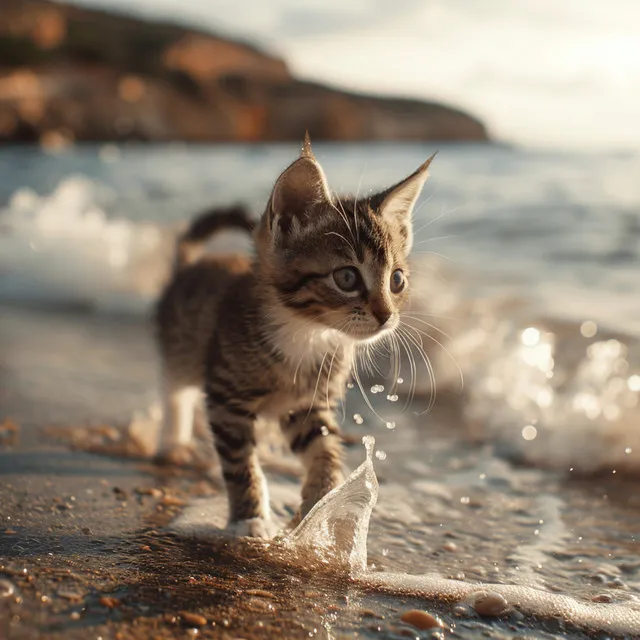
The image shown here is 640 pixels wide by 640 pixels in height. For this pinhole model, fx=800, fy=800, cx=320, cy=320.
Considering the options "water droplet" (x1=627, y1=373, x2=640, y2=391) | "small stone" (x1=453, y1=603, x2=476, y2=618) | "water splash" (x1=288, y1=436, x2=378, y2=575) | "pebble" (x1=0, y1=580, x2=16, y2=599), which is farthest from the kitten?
"water droplet" (x1=627, y1=373, x2=640, y2=391)

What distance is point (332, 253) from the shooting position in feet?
9.22

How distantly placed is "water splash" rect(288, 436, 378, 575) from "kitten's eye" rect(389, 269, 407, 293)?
635 mm

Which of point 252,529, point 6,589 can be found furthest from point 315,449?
point 6,589

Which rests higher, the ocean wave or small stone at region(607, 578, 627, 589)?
the ocean wave

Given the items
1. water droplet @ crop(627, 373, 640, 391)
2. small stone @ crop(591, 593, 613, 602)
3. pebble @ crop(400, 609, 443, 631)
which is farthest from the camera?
water droplet @ crop(627, 373, 640, 391)

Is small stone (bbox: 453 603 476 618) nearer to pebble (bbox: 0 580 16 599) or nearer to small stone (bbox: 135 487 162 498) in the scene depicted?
pebble (bbox: 0 580 16 599)

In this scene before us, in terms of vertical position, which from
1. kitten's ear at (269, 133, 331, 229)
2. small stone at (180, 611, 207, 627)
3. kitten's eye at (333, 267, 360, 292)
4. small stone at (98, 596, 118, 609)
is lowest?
small stone at (98, 596, 118, 609)

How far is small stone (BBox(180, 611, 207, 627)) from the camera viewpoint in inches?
82.3

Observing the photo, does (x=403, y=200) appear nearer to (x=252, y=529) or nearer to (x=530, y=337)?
(x=252, y=529)

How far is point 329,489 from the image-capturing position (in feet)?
9.83

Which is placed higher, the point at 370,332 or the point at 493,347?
the point at 370,332

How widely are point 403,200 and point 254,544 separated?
1.39 m

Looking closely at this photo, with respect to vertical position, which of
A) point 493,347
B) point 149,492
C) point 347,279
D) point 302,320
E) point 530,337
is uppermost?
point 347,279

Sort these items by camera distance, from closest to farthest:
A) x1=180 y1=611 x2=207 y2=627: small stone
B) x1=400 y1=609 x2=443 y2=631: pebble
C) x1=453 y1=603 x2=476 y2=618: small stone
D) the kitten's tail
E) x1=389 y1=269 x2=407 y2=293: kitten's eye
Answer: x1=180 y1=611 x2=207 y2=627: small stone, x1=400 y1=609 x2=443 y2=631: pebble, x1=453 y1=603 x2=476 y2=618: small stone, x1=389 y1=269 x2=407 y2=293: kitten's eye, the kitten's tail
